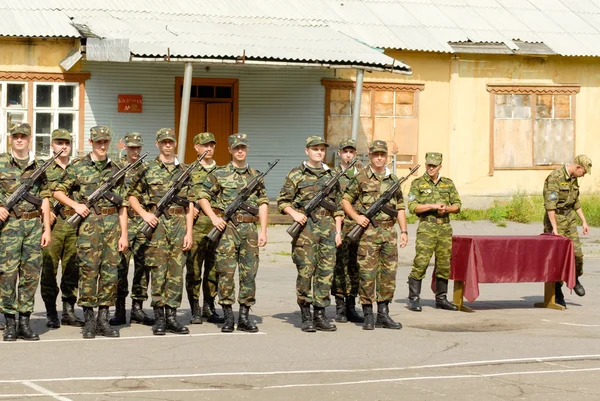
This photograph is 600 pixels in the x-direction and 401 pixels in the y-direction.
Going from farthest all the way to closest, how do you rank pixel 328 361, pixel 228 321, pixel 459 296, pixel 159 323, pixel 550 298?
pixel 550 298
pixel 459 296
pixel 228 321
pixel 159 323
pixel 328 361

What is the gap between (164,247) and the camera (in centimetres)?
1192

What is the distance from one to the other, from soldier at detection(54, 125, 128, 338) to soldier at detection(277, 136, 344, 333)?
1.72 metres

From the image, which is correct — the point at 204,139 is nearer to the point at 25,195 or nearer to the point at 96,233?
the point at 96,233

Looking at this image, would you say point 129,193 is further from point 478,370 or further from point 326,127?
point 326,127

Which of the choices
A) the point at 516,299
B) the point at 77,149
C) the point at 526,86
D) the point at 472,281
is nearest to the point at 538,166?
the point at 526,86

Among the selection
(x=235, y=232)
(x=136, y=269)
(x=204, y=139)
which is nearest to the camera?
(x=235, y=232)

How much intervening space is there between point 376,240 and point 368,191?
55 centimetres

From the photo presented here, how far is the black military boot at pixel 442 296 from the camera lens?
14.1 metres

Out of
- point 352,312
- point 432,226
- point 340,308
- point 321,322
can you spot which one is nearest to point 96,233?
point 321,322

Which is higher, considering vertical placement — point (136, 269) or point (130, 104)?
point (130, 104)

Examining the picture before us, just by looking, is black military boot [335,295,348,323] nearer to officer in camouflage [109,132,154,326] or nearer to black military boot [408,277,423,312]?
black military boot [408,277,423,312]

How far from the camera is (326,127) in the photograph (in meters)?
25.8

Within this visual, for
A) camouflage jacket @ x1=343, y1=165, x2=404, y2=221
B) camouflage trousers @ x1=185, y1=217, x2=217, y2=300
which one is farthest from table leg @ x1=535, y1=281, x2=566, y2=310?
camouflage trousers @ x1=185, y1=217, x2=217, y2=300

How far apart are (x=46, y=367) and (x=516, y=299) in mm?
7130
